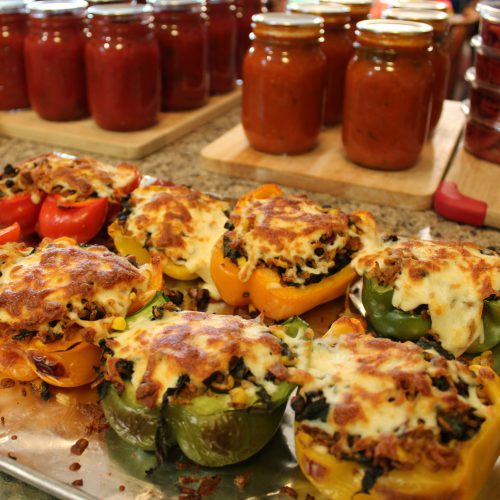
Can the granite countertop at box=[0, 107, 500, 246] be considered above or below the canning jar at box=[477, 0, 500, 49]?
below

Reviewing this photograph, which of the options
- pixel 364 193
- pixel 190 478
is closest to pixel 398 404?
pixel 190 478

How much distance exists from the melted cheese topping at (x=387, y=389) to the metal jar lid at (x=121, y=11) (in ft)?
6.44

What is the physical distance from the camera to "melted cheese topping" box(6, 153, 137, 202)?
2.03 meters

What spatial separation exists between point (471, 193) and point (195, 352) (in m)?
1.54

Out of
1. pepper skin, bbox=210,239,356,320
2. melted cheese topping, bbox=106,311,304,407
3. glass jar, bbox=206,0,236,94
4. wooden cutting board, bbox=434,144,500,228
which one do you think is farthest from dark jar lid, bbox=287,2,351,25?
melted cheese topping, bbox=106,311,304,407

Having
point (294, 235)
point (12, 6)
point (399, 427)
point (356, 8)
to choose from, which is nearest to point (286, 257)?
point (294, 235)

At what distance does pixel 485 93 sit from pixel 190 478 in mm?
1986

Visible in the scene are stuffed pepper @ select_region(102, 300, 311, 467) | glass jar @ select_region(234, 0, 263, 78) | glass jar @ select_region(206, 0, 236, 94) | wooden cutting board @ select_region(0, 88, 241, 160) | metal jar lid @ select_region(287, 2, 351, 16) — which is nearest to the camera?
stuffed pepper @ select_region(102, 300, 311, 467)

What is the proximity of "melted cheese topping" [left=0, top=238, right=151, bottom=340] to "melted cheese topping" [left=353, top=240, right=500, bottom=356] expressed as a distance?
613mm

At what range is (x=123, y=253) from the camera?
6.26 ft

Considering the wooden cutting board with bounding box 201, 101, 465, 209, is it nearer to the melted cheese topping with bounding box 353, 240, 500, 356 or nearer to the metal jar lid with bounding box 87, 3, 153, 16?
the metal jar lid with bounding box 87, 3, 153, 16

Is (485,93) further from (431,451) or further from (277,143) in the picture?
(431,451)

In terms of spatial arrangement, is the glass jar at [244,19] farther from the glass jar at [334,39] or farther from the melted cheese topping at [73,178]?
the melted cheese topping at [73,178]

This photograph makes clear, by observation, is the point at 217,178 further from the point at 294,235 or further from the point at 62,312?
the point at 62,312
